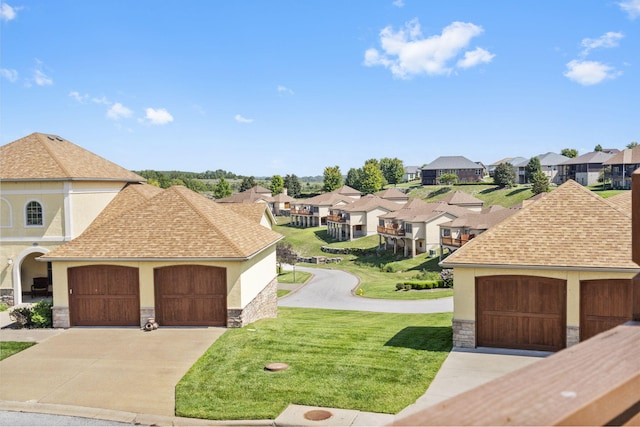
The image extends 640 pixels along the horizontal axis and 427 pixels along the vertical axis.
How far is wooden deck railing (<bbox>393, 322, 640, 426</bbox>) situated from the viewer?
1.29m

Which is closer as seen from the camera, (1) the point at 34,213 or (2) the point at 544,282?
(2) the point at 544,282

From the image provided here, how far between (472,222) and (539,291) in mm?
43270

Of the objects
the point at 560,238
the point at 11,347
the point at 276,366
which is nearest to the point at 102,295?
the point at 11,347

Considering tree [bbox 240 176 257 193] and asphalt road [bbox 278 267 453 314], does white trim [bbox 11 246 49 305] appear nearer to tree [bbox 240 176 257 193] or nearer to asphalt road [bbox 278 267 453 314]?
asphalt road [bbox 278 267 453 314]

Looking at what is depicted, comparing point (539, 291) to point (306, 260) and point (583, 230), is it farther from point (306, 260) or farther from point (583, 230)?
point (306, 260)

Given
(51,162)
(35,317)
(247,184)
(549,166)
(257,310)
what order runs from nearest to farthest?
(35,317), (257,310), (51,162), (549,166), (247,184)

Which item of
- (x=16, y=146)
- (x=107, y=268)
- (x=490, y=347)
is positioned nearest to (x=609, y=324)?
(x=490, y=347)

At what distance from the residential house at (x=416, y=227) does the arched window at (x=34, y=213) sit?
47.9 metres

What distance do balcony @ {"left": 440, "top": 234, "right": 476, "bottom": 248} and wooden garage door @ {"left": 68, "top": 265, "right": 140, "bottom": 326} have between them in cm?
4170

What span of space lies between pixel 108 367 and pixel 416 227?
5512 cm

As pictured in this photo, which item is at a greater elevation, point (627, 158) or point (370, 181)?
point (627, 158)

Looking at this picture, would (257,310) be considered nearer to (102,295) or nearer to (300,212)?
(102,295)

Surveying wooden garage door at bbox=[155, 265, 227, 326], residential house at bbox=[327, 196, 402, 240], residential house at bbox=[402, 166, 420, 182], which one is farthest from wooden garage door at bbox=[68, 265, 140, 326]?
residential house at bbox=[402, 166, 420, 182]

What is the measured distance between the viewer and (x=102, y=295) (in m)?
23.5
